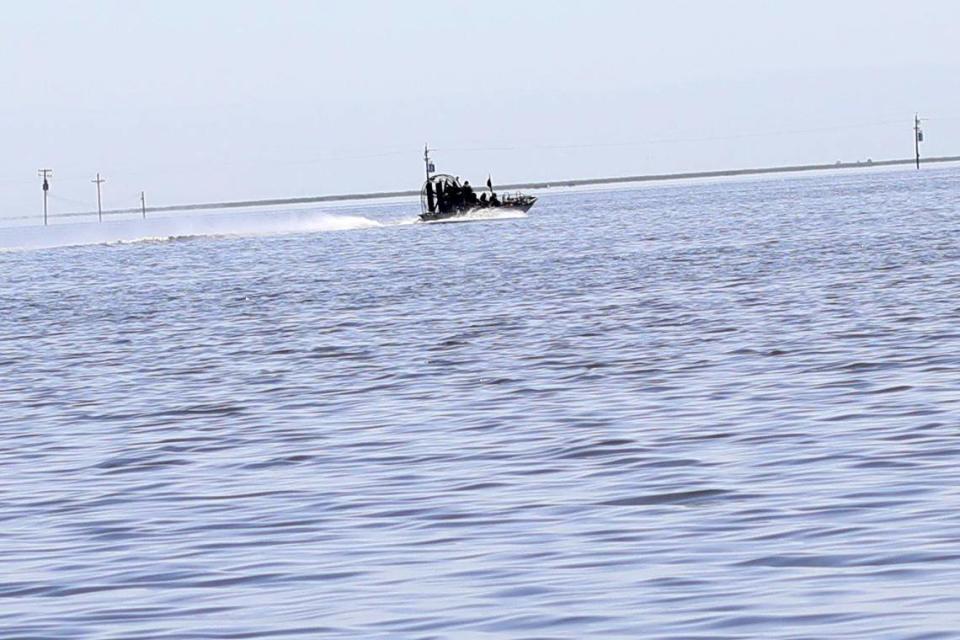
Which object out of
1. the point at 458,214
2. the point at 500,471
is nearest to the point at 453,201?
the point at 458,214

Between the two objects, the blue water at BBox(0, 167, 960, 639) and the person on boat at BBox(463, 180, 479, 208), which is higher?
the person on boat at BBox(463, 180, 479, 208)

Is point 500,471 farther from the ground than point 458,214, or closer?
closer

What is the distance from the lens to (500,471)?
17.9 m

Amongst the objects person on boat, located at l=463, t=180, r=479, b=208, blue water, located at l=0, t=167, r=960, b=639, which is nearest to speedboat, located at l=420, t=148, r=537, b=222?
person on boat, located at l=463, t=180, r=479, b=208

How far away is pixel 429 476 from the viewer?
17.8 meters

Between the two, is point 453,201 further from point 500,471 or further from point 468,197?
point 500,471

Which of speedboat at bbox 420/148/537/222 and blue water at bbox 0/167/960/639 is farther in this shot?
speedboat at bbox 420/148/537/222

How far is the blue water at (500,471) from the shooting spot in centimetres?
1241

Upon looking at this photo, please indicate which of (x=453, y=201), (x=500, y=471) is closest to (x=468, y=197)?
(x=453, y=201)

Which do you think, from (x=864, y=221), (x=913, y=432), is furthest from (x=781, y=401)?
(x=864, y=221)

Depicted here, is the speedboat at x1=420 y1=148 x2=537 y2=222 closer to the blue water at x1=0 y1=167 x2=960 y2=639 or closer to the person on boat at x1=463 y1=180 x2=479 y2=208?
the person on boat at x1=463 y1=180 x2=479 y2=208

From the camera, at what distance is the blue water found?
12406 mm

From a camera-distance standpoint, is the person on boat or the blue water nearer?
the blue water

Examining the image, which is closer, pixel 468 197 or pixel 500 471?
pixel 500 471
